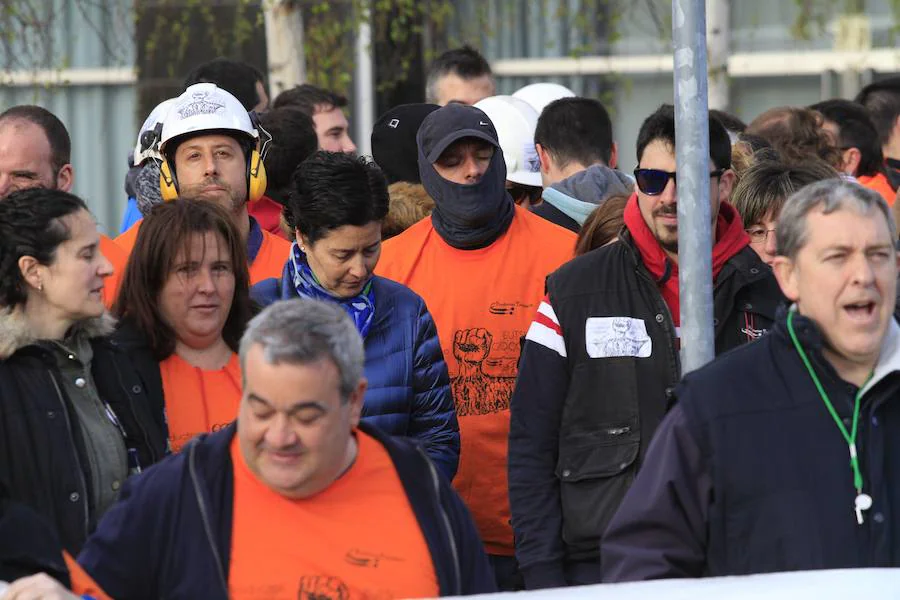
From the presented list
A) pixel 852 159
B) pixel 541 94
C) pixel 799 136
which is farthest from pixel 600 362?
pixel 541 94

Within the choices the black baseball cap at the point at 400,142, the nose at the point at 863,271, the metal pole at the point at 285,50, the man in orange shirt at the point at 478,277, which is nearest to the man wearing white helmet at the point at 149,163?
the man in orange shirt at the point at 478,277

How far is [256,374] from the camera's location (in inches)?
143

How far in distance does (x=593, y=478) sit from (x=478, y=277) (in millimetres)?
A: 1145

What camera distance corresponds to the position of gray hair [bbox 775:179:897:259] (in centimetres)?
394

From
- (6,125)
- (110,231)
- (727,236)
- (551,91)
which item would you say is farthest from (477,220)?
(110,231)

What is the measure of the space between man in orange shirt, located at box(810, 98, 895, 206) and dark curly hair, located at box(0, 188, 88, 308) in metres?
4.76

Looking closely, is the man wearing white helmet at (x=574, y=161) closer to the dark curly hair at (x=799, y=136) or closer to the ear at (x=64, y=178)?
the dark curly hair at (x=799, y=136)

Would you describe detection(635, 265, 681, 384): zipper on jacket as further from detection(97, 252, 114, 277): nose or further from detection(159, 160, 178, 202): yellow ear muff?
detection(159, 160, 178, 202): yellow ear muff

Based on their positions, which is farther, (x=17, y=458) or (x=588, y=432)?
(x=588, y=432)

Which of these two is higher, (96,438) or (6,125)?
(6,125)

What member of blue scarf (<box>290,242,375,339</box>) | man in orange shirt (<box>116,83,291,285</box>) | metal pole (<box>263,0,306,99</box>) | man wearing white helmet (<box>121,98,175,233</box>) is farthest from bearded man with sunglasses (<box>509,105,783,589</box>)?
metal pole (<box>263,0,306,99</box>)

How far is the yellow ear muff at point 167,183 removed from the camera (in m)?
5.80

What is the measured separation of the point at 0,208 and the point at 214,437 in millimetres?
1109

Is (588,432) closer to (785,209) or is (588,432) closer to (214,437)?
(785,209)
